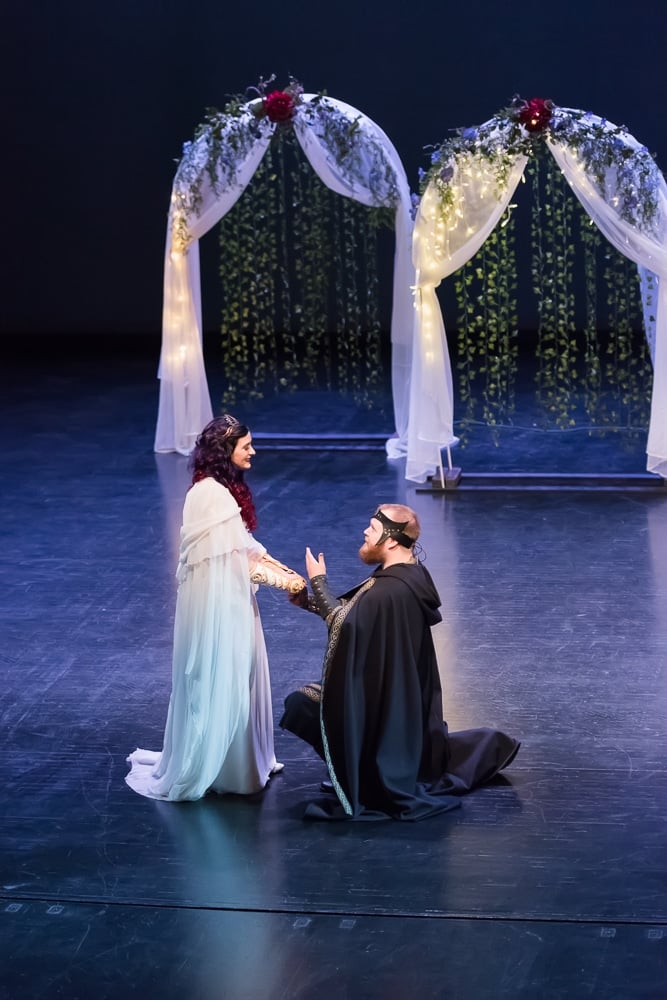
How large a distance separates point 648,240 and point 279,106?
2782mm

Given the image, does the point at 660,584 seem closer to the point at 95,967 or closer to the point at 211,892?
the point at 211,892

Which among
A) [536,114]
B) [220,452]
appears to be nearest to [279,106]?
[536,114]

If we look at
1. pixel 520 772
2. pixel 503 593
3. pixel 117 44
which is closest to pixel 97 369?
pixel 117 44

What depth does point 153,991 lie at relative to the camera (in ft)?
13.9

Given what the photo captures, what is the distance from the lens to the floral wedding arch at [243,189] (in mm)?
10398

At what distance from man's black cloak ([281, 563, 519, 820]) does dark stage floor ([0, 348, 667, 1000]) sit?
0.13 metres

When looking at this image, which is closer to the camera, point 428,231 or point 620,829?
point 620,829

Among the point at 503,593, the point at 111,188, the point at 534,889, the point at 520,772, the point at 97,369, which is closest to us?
the point at 534,889

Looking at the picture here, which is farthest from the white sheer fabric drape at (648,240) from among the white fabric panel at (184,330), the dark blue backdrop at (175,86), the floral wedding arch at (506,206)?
the dark blue backdrop at (175,86)

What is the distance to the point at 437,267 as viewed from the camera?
1005 centimetres

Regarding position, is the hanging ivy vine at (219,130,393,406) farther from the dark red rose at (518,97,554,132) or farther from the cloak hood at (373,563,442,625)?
A: the cloak hood at (373,563,442,625)

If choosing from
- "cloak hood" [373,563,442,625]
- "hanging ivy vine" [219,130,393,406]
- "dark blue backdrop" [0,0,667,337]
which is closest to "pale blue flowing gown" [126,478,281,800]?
"cloak hood" [373,563,442,625]

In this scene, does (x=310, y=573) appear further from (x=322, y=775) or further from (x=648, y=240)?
(x=648, y=240)

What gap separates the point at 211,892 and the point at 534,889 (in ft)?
3.49
